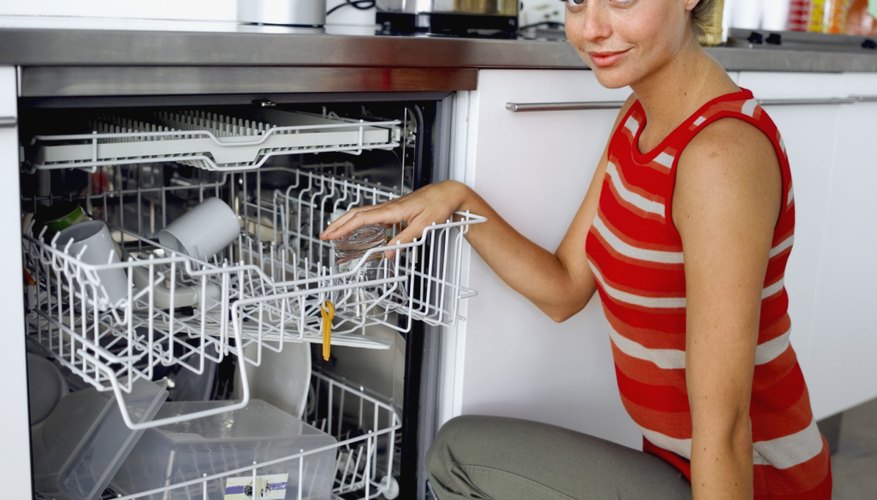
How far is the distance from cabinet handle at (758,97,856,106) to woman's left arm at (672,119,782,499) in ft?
2.36

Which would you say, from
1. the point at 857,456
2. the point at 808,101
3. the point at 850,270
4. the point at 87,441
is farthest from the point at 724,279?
the point at 857,456

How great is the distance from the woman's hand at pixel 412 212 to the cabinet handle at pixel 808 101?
72cm

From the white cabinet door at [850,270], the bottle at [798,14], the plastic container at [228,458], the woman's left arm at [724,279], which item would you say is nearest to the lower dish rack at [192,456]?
the plastic container at [228,458]

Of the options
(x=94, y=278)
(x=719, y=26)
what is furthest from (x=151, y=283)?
(x=719, y=26)

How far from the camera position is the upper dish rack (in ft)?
3.48

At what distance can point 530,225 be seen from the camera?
149 centimetres

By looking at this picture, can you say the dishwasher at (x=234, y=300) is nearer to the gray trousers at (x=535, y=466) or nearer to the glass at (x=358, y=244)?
the glass at (x=358, y=244)

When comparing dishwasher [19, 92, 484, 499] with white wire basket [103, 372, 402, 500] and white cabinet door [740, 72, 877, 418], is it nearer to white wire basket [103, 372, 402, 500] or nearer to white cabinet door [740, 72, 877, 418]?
white wire basket [103, 372, 402, 500]

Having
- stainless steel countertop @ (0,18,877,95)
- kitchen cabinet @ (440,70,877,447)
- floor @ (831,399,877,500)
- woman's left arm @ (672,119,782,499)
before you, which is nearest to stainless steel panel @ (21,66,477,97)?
stainless steel countertop @ (0,18,877,95)

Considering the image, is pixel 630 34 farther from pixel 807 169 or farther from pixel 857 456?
pixel 857 456

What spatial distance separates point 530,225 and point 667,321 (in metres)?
0.33

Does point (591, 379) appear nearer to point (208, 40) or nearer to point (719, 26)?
point (719, 26)

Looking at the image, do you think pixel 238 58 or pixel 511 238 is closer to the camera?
pixel 238 58

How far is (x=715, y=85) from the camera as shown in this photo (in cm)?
120
